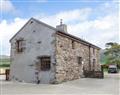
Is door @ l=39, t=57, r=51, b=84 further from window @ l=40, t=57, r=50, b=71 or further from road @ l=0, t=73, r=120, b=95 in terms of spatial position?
road @ l=0, t=73, r=120, b=95

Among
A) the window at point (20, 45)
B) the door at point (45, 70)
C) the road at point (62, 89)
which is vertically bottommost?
the road at point (62, 89)

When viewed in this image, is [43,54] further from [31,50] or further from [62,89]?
[62,89]

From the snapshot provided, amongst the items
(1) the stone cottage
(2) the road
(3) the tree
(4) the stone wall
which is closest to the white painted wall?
(1) the stone cottage

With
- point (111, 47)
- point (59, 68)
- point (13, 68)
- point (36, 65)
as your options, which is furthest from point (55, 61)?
point (111, 47)

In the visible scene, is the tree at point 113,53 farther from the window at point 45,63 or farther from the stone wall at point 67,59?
the window at point 45,63

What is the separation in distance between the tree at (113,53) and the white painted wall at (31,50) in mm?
33823

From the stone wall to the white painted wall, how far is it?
64 centimetres

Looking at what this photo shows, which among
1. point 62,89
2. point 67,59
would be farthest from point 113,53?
point 62,89

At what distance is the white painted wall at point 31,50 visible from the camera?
2119 cm

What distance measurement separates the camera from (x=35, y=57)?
22.1 metres

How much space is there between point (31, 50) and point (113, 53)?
35.9 meters

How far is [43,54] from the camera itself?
2147cm

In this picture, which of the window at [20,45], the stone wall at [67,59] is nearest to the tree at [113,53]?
the stone wall at [67,59]

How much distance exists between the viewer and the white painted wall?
21191 millimetres
